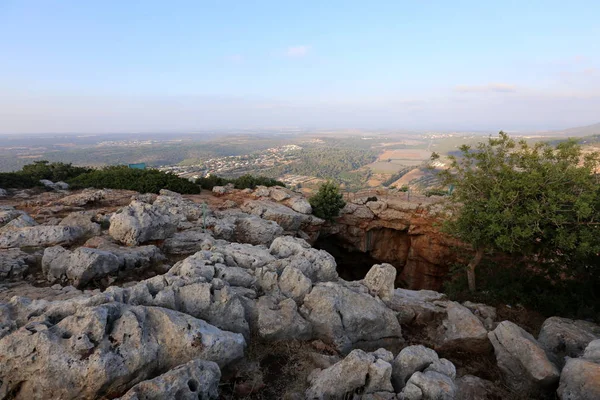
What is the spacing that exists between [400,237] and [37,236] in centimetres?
2151

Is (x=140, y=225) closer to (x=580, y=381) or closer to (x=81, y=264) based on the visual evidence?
(x=81, y=264)

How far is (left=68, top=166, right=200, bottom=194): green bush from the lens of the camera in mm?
19672

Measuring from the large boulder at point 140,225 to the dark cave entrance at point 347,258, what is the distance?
12806 millimetres

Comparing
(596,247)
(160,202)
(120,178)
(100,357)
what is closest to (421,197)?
(596,247)

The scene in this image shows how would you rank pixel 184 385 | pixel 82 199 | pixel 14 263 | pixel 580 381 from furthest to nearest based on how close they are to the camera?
pixel 82 199 < pixel 14 263 < pixel 580 381 < pixel 184 385

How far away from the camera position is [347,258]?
81.1 feet

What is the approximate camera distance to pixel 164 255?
38.3ft

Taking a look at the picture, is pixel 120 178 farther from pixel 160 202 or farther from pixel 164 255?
pixel 164 255

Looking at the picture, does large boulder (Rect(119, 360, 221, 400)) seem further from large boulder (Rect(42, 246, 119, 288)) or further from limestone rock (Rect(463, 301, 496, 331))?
limestone rock (Rect(463, 301, 496, 331))

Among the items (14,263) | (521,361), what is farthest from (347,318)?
(14,263)

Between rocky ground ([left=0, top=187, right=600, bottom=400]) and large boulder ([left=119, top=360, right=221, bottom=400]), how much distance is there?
0.02 m

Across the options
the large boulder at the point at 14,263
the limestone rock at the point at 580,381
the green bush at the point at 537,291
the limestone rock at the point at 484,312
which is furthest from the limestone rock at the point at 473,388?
the large boulder at the point at 14,263

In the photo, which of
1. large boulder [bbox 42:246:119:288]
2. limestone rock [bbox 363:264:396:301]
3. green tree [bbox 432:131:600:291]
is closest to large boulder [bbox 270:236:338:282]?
limestone rock [bbox 363:264:396:301]

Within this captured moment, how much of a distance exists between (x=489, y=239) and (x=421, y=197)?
14.0m
